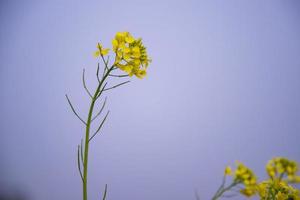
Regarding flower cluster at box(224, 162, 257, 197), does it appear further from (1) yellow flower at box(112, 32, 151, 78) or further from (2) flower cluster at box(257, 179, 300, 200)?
(1) yellow flower at box(112, 32, 151, 78)

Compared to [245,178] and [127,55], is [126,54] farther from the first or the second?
[245,178]

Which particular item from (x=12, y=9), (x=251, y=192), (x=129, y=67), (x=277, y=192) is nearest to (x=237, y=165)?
(x=251, y=192)

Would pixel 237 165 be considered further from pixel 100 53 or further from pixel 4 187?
pixel 4 187

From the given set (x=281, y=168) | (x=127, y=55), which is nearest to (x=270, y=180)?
(x=281, y=168)

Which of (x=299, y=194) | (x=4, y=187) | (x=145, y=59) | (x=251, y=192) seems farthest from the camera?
(x=4, y=187)

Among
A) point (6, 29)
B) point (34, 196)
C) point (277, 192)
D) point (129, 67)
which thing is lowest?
point (34, 196)

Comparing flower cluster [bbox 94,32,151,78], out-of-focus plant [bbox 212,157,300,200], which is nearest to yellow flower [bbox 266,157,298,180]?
out-of-focus plant [bbox 212,157,300,200]

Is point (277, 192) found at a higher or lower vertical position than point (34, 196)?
higher

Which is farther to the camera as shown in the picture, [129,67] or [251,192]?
[129,67]
